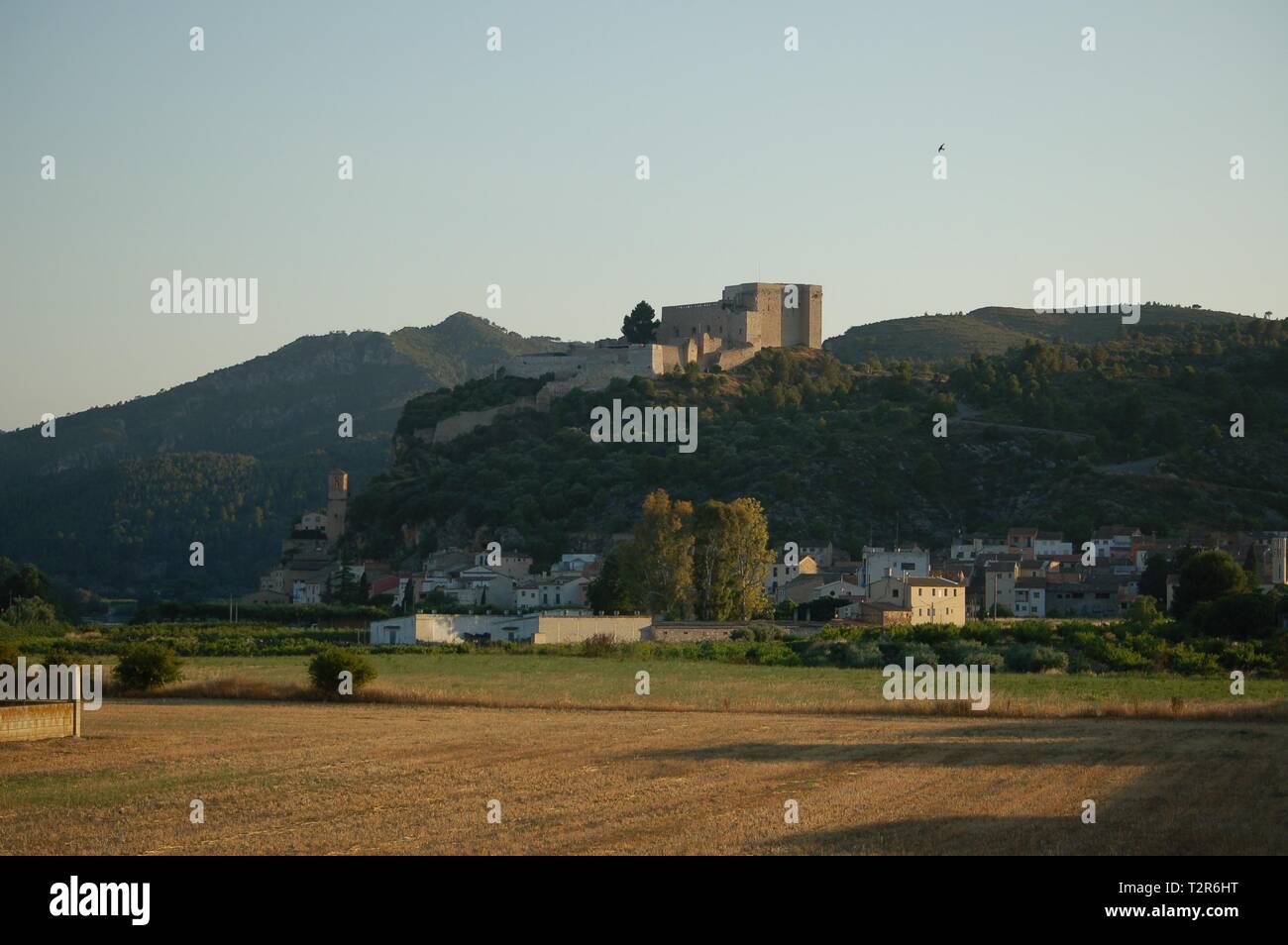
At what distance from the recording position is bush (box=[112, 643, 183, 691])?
31234 mm

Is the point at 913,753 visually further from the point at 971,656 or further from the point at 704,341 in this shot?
the point at 704,341

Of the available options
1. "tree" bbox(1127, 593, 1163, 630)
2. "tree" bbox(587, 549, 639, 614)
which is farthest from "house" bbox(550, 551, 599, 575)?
"tree" bbox(1127, 593, 1163, 630)

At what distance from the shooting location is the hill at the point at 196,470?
117m

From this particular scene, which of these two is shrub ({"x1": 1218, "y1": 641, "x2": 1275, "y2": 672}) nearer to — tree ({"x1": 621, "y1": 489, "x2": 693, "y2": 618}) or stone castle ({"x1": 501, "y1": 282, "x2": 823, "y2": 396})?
tree ({"x1": 621, "y1": 489, "x2": 693, "y2": 618})

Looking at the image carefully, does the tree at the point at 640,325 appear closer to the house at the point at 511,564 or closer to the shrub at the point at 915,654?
the house at the point at 511,564

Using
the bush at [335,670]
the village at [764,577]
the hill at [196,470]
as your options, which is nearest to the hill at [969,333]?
the hill at [196,470]

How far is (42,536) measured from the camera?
118250 mm

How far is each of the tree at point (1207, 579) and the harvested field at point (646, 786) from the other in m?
29.5

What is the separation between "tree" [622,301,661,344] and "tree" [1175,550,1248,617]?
60247 millimetres

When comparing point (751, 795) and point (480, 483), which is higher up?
point (480, 483)

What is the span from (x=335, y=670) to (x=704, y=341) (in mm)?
78139
